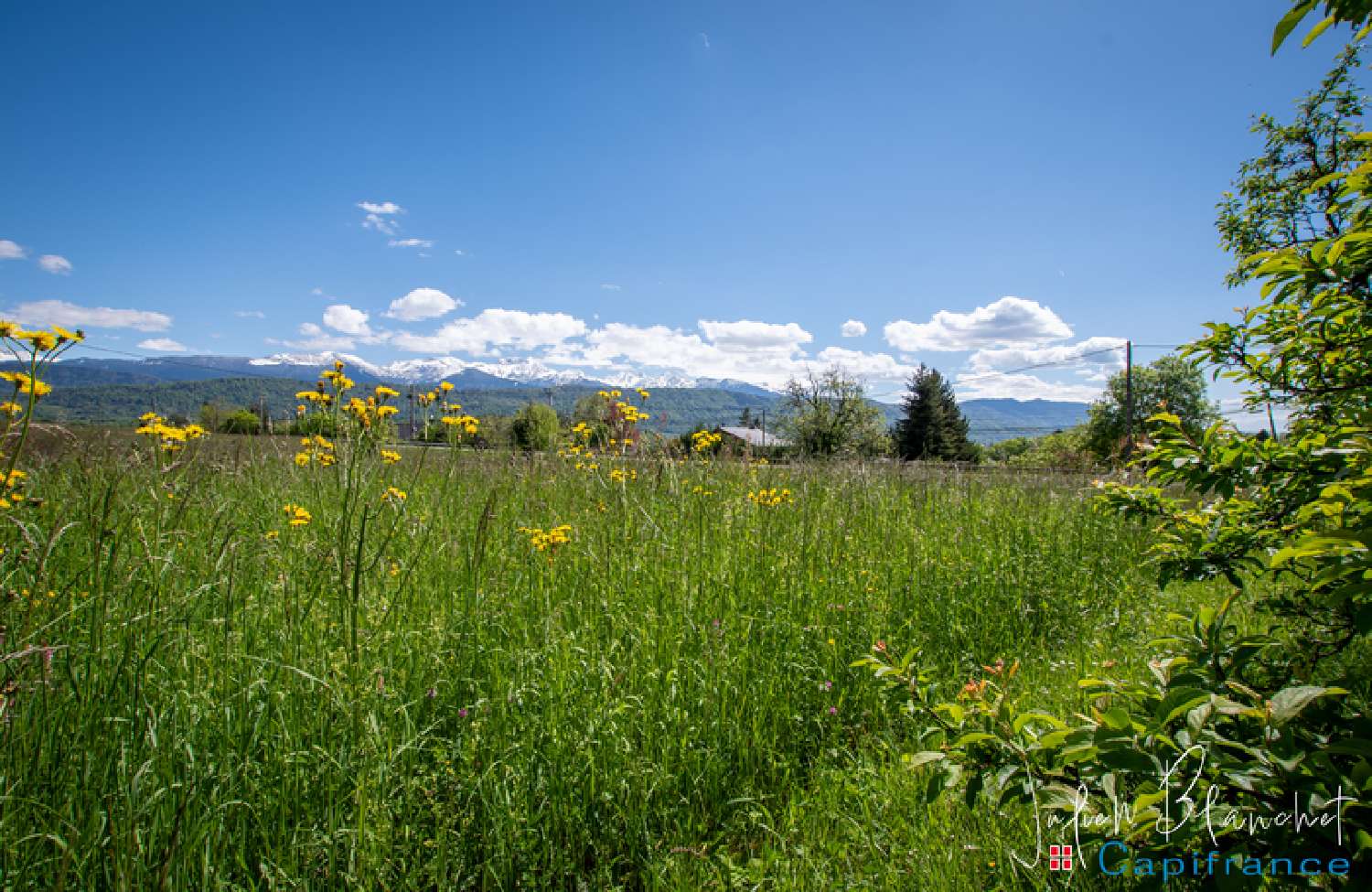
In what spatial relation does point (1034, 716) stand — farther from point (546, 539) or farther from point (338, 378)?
point (546, 539)

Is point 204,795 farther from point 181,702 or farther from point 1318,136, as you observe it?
point 1318,136

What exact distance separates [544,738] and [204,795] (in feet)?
3.18

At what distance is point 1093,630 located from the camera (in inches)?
155

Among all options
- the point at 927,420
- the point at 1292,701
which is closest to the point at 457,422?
the point at 1292,701

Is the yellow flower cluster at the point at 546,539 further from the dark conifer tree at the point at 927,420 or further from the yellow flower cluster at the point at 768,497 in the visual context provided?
the dark conifer tree at the point at 927,420

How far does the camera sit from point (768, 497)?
4.43 m

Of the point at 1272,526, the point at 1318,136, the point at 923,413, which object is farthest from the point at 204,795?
the point at 923,413

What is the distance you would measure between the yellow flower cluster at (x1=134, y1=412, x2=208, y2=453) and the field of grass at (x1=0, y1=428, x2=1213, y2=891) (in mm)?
174

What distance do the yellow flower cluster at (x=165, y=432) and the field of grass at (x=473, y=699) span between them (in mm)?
174

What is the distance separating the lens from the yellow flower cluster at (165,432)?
9.12ft

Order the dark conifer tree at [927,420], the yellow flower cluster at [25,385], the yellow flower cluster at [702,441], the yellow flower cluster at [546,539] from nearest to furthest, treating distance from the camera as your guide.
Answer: the yellow flower cluster at [25,385], the yellow flower cluster at [546,539], the yellow flower cluster at [702,441], the dark conifer tree at [927,420]

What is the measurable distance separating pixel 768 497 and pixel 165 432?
366 centimetres

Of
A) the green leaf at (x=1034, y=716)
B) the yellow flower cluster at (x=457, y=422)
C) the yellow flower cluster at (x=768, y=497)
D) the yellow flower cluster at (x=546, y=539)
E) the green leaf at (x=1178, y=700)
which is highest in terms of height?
the yellow flower cluster at (x=457, y=422)

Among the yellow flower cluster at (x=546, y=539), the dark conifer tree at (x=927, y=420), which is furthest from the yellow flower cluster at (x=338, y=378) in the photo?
the dark conifer tree at (x=927, y=420)
